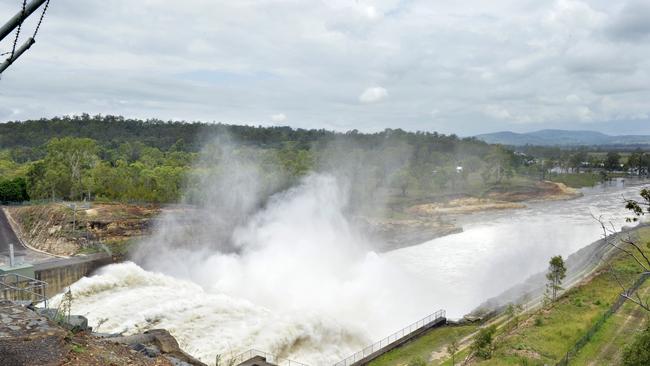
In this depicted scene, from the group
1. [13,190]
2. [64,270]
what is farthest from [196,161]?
[64,270]

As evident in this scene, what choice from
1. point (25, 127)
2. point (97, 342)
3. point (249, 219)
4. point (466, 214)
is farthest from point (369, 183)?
point (25, 127)

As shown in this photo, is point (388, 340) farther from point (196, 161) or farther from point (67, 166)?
point (196, 161)

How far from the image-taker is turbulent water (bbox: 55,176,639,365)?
26109 mm

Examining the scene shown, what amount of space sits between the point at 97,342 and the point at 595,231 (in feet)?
220

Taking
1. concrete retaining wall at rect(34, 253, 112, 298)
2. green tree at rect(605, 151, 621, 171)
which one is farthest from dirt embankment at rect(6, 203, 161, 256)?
green tree at rect(605, 151, 621, 171)

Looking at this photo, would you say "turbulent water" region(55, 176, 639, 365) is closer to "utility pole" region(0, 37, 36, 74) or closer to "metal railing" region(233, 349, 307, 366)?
"metal railing" region(233, 349, 307, 366)

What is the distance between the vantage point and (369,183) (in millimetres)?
86875

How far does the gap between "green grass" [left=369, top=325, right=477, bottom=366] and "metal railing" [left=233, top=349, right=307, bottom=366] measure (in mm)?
3851

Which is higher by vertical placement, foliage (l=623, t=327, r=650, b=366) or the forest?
the forest

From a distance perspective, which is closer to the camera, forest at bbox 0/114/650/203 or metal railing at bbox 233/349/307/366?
metal railing at bbox 233/349/307/366

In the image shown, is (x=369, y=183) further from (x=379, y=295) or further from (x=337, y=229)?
(x=379, y=295)

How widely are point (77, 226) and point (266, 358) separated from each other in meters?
28.6

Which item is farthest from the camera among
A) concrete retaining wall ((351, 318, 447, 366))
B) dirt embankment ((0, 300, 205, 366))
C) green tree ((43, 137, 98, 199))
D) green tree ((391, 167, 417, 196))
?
green tree ((391, 167, 417, 196))

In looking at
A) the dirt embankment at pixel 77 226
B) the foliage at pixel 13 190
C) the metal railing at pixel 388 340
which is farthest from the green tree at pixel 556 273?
the foliage at pixel 13 190
